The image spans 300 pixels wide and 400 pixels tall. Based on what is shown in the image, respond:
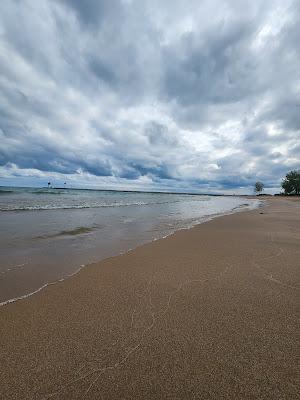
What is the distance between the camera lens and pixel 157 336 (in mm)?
2314

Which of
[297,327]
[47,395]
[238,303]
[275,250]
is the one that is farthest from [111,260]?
[275,250]

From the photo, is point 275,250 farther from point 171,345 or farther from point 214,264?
point 171,345

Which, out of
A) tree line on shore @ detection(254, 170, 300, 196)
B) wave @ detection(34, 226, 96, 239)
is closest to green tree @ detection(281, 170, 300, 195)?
tree line on shore @ detection(254, 170, 300, 196)

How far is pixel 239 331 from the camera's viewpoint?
2.36 meters

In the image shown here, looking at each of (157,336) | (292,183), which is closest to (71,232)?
(157,336)

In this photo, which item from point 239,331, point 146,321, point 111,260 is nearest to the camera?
point 239,331

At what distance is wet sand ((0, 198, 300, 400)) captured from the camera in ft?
5.67

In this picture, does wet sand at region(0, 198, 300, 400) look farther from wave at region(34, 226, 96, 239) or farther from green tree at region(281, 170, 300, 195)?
green tree at region(281, 170, 300, 195)

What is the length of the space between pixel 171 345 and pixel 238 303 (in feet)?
4.32

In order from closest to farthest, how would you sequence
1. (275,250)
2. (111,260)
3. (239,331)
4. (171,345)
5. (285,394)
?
(285,394) → (171,345) → (239,331) → (111,260) → (275,250)

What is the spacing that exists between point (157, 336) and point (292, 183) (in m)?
101

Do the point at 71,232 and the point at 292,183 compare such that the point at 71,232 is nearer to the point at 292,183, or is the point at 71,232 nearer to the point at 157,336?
the point at 157,336

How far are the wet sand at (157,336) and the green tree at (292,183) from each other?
317ft

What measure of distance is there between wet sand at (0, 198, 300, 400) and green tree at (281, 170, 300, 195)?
9672cm
